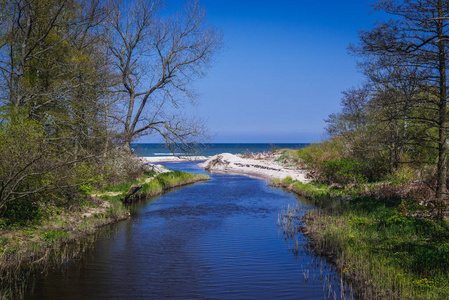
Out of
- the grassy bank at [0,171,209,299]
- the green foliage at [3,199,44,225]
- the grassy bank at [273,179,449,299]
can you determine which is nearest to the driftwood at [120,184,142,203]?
the grassy bank at [0,171,209,299]

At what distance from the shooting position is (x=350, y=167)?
20906 millimetres

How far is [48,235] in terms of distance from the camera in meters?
11.7

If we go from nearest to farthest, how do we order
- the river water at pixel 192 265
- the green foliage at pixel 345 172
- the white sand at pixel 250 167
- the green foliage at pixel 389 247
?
the green foliage at pixel 389 247 < the river water at pixel 192 265 < the green foliage at pixel 345 172 < the white sand at pixel 250 167

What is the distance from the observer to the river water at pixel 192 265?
27.7 ft

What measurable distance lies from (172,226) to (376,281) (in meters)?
9.62

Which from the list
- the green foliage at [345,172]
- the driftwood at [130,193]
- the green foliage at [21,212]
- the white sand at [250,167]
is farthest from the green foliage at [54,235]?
the white sand at [250,167]

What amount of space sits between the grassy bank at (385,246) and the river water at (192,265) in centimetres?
70

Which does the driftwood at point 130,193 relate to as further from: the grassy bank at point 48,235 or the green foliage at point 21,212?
the green foliage at point 21,212

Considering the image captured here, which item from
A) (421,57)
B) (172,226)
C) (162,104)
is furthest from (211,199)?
(421,57)

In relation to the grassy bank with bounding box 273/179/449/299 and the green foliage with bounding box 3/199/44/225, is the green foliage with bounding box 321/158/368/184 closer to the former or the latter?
the grassy bank with bounding box 273/179/449/299

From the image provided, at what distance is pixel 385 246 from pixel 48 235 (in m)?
10.8

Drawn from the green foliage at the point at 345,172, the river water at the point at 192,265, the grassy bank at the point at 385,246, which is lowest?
the river water at the point at 192,265

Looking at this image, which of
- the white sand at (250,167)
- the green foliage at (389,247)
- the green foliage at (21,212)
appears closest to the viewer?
the green foliage at (389,247)

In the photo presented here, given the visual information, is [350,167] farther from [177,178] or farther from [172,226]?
[177,178]
